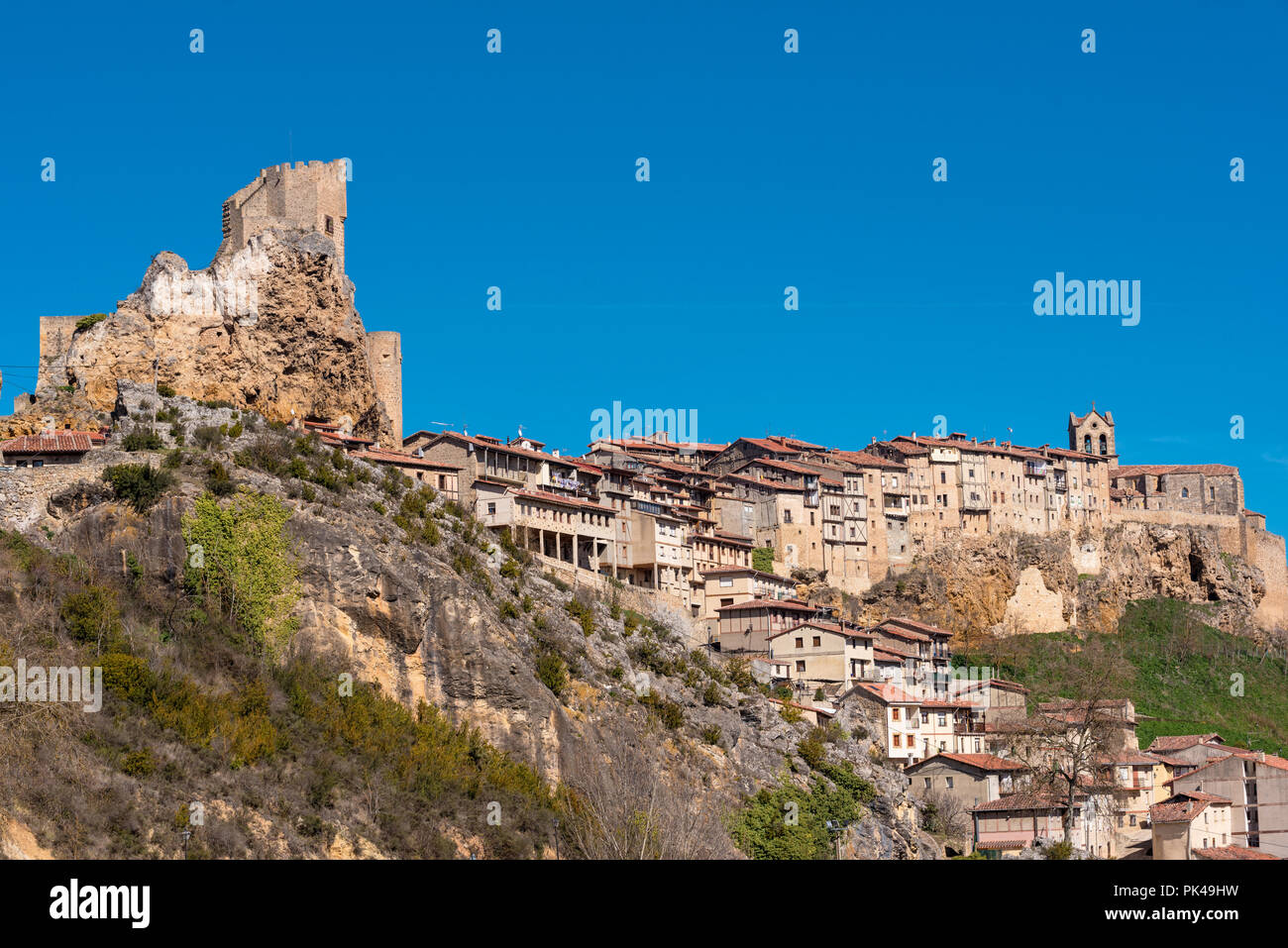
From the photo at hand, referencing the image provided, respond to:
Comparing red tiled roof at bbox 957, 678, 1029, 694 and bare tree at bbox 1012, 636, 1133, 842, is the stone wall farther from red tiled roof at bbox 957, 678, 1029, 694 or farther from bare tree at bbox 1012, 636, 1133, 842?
red tiled roof at bbox 957, 678, 1029, 694

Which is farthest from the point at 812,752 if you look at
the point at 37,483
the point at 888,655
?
the point at 37,483

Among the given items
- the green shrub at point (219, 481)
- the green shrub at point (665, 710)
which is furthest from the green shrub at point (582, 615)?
the green shrub at point (219, 481)

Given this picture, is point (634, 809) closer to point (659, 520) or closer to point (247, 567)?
point (247, 567)

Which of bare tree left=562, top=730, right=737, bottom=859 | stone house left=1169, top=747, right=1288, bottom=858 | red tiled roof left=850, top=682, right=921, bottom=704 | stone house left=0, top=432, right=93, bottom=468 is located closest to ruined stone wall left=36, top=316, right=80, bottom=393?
stone house left=0, top=432, right=93, bottom=468

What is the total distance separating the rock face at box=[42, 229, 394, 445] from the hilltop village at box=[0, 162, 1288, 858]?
9 centimetres

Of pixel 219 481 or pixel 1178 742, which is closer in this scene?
pixel 219 481

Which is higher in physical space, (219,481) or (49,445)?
(49,445)

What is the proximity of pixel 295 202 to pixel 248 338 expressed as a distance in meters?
8.42

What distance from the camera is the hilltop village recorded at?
60281 mm

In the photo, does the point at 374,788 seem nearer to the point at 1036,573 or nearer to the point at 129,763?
the point at 129,763

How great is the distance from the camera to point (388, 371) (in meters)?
72.8

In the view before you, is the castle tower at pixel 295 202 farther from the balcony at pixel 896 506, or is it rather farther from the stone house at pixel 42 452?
the balcony at pixel 896 506

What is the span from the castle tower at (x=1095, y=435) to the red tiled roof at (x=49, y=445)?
8841cm
